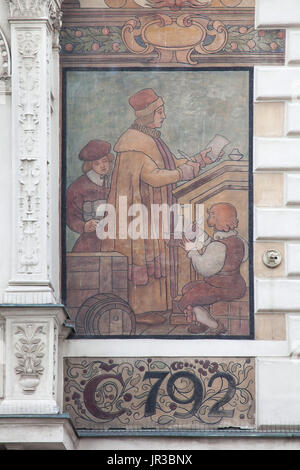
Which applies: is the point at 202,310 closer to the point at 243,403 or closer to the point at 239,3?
the point at 243,403

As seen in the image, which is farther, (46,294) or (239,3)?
(239,3)

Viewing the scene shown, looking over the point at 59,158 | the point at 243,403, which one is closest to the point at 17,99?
the point at 59,158

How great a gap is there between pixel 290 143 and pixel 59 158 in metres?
1.91

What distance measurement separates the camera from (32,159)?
15750mm

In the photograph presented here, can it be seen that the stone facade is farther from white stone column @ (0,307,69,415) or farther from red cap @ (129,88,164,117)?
red cap @ (129,88,164,117)

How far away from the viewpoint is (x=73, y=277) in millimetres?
16047

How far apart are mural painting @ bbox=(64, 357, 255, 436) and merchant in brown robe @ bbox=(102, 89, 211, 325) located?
0.45 metres

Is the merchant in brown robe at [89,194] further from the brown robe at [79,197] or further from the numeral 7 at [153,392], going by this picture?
the numeral 7 at [153,392]

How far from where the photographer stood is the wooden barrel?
52.3 feet

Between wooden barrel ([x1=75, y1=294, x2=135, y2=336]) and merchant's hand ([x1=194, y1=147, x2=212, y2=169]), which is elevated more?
merchant's hand ([x1=194, y1=147, x2=212, y2=169])

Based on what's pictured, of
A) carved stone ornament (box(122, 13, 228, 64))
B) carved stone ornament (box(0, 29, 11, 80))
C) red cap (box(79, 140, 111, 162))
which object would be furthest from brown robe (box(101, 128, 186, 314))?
carved stone ornament (box(0, 29, 11, 80))

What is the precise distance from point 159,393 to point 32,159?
7.05 ft

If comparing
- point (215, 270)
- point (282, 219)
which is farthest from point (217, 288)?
point (282, 219)

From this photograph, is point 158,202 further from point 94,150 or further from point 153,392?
point 153,392
